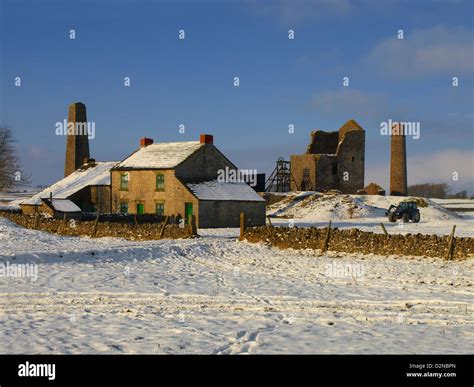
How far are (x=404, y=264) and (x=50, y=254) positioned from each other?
13.1 meters

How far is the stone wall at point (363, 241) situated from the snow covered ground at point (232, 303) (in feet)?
2.12

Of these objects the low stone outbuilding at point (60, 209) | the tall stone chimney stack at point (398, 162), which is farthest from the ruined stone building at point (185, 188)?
the tall stone chimney stack at point (398, 162)

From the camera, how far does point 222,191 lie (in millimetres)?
41312

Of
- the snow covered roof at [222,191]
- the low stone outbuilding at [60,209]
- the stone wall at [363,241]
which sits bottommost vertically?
A: the stone wall at [363,241]

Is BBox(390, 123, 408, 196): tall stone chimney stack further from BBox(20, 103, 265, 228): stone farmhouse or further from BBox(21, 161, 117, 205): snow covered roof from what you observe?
BBox(21, 161, 117, 205): snow covered roof

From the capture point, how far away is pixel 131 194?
147 feet

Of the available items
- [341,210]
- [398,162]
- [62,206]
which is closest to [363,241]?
[62,206]

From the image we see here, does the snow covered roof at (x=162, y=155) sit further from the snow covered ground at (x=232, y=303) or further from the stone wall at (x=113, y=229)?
the snow covered ground at (x=232, y=303)

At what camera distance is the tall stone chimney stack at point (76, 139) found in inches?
2527

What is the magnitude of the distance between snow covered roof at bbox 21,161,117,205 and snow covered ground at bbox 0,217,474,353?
84.5 ft

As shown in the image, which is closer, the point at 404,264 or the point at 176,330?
the point at 176,330
